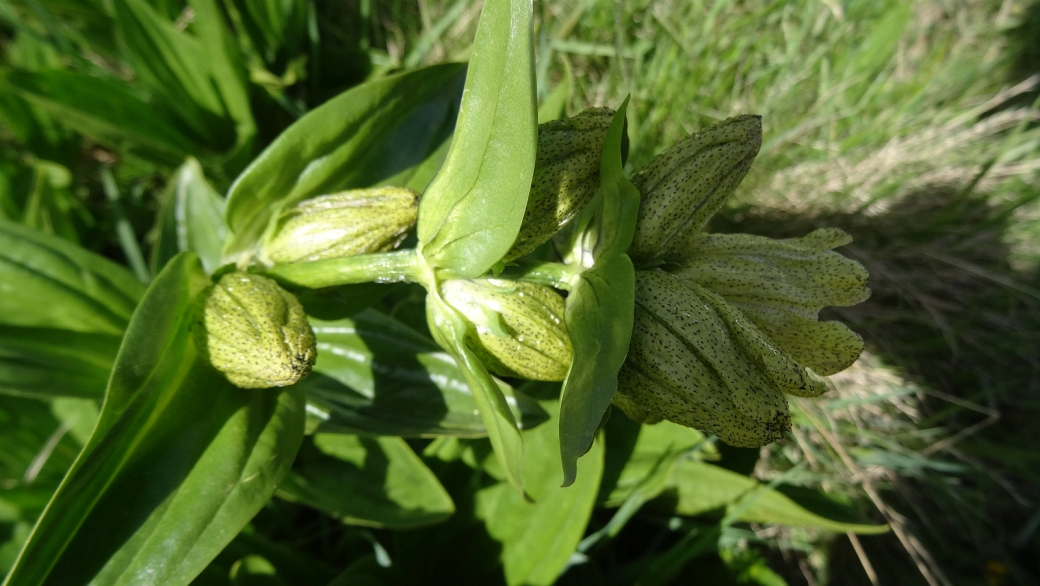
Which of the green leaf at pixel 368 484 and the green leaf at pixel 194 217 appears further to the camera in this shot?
the green leaf at pixel 194 217

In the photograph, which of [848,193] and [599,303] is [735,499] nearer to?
[599,303]

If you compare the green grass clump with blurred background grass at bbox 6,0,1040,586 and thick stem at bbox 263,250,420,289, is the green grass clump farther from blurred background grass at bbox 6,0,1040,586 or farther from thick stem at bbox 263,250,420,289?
thick stem at bbox 263,250,420,289

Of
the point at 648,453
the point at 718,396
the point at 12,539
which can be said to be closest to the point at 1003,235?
the point at 648,453

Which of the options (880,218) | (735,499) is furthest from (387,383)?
(880,218)

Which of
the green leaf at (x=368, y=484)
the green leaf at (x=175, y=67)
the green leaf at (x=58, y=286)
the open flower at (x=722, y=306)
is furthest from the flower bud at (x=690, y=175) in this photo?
the green leaf at (x=175, y=67)

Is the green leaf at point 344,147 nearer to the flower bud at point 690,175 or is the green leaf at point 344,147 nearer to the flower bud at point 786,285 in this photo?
the flower bud at point 690,175

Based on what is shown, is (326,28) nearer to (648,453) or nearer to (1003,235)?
(648,453)
